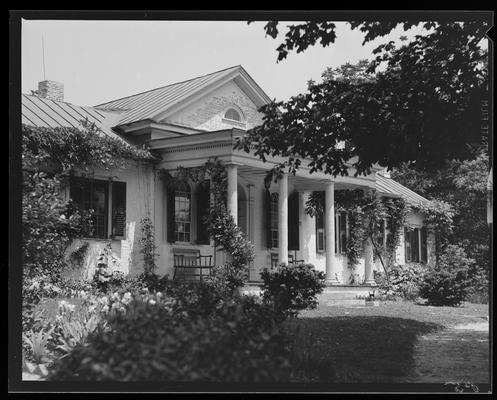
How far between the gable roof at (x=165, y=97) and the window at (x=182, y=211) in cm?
166

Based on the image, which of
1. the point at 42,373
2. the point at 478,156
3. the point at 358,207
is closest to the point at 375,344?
the point at 478,156

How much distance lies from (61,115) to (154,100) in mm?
1913

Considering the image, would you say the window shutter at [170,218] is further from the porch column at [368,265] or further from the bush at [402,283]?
the porch column at [368,265]

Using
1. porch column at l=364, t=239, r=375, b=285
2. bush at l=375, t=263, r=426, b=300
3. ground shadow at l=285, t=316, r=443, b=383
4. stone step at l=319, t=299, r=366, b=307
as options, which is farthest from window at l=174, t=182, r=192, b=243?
porch column at l=364, t=239, r=375, b=285

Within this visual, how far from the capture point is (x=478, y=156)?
31.3ft

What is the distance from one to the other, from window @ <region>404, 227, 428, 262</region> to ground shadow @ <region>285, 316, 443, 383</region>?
22.1 ft

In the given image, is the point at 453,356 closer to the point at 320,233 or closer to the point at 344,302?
the point at 344,302

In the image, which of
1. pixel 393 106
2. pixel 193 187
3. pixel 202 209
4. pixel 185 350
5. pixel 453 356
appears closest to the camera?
pixel 185 350

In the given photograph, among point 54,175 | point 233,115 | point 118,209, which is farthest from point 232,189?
point 54,175

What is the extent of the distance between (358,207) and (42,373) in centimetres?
1074

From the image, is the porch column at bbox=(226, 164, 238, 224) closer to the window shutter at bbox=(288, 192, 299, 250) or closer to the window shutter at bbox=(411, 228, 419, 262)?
the window shutter at bbox=(288, 192, 299, 250)

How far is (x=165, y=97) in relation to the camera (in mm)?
14430
